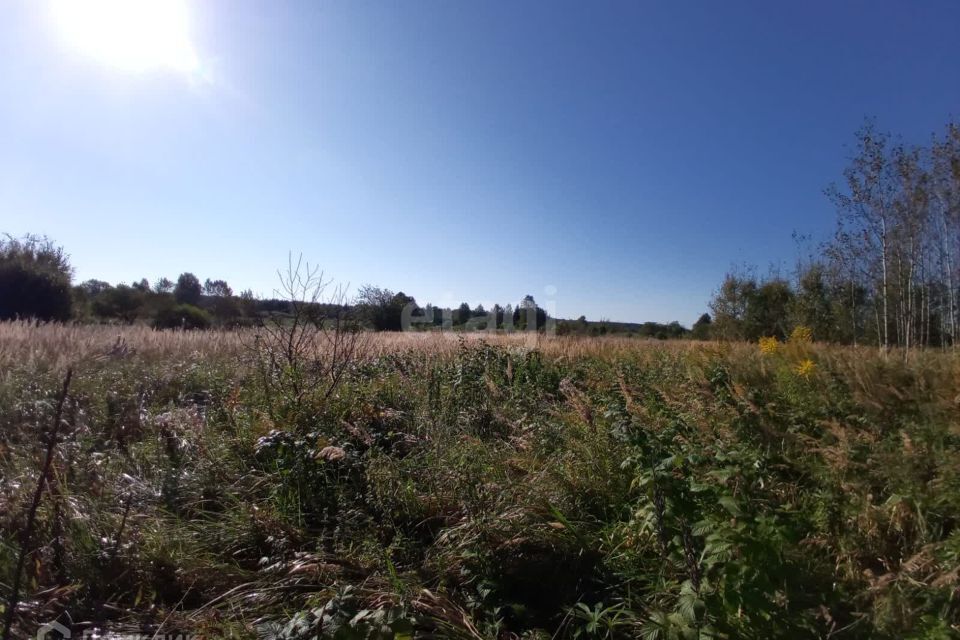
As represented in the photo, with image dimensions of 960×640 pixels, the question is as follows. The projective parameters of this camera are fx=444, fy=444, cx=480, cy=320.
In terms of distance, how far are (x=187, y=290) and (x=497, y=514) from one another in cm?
2906

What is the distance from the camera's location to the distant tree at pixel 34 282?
14.5 m

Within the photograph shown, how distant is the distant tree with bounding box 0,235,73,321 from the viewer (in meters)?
14.5

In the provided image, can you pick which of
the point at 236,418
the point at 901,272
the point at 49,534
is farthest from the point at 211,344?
the point at 901,272

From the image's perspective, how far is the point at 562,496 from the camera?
2.41 meters

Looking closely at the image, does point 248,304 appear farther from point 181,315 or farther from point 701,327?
point 701,327

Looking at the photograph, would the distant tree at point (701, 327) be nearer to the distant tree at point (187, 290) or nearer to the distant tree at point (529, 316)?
the distant tree at point (529, 316)

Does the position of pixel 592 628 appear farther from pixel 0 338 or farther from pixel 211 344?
pixel 0 338

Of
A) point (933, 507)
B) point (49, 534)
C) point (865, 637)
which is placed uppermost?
point (933, 507)

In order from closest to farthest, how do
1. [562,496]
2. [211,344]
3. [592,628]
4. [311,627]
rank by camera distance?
[311,627], [592,628], [562,496], [211,344]

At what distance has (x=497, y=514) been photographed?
7.20 ft

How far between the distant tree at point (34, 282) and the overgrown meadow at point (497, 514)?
15319mm

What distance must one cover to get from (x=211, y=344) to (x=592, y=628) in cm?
748

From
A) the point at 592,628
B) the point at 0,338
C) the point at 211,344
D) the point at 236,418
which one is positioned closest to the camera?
the point at 592,628

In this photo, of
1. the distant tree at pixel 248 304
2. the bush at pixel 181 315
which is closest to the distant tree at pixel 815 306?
the distant tree at pixel 248 304
